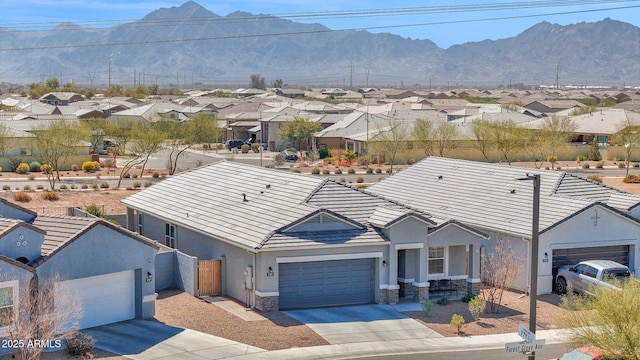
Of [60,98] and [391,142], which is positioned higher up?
[60,98]

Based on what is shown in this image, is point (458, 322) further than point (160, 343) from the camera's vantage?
Yes

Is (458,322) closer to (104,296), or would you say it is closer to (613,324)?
(613,324)

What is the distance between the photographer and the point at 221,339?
2630 cm

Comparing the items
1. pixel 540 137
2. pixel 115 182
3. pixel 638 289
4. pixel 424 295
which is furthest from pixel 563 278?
pixel 540 137

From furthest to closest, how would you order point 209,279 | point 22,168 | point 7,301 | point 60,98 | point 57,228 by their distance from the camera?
point 60,98 < point 22,168 < point 209,279 < point 57,228 < point 7,301

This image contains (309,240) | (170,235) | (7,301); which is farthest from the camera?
(170,235)

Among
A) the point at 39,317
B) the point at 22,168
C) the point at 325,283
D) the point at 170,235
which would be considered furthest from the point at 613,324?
the point at 22,168

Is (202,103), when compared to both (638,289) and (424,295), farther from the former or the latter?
(638,289)

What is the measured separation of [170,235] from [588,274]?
14.8 m

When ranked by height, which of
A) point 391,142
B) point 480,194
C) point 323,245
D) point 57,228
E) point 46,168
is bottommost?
point 46,168

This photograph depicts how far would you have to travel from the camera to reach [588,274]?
105 feet

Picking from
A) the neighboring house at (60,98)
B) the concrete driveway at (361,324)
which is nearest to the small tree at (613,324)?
the concrete driveway at (361,324)

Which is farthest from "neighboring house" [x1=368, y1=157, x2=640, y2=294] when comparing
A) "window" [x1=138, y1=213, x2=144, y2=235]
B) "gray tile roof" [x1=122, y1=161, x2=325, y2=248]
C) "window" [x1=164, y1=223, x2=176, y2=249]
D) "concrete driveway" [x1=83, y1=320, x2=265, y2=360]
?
"concrete driveway" [x1=83, y1=320, x2=265, y2=360]

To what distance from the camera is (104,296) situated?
27.1 metres
